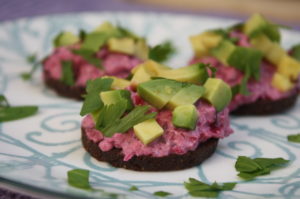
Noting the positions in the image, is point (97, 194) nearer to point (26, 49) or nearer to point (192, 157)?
point (192, 157)

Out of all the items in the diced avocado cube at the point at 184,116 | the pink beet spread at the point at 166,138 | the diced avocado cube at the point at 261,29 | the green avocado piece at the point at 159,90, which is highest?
the diced avocado cube at the point at 261,29

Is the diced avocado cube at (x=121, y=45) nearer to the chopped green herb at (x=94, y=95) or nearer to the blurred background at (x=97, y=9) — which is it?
the chopped green herb at (x=94, y=95)

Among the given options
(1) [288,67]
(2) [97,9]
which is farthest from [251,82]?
(2) [97,9]

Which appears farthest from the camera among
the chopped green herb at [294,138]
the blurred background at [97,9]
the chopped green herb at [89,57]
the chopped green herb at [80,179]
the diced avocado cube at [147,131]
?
the blurred background at [97,9]

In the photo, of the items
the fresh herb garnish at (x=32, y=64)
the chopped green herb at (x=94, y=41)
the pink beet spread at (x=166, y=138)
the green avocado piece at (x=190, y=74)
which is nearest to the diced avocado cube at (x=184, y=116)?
the pink beet spread at (x=166, y=138)

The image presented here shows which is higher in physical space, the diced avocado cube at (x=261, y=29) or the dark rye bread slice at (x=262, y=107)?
the diced avocado cube at (x=261, y=29)

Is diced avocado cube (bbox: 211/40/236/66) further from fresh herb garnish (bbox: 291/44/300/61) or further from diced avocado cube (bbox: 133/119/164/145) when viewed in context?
diced avocado cube (bbox: 133/119/164/145)
